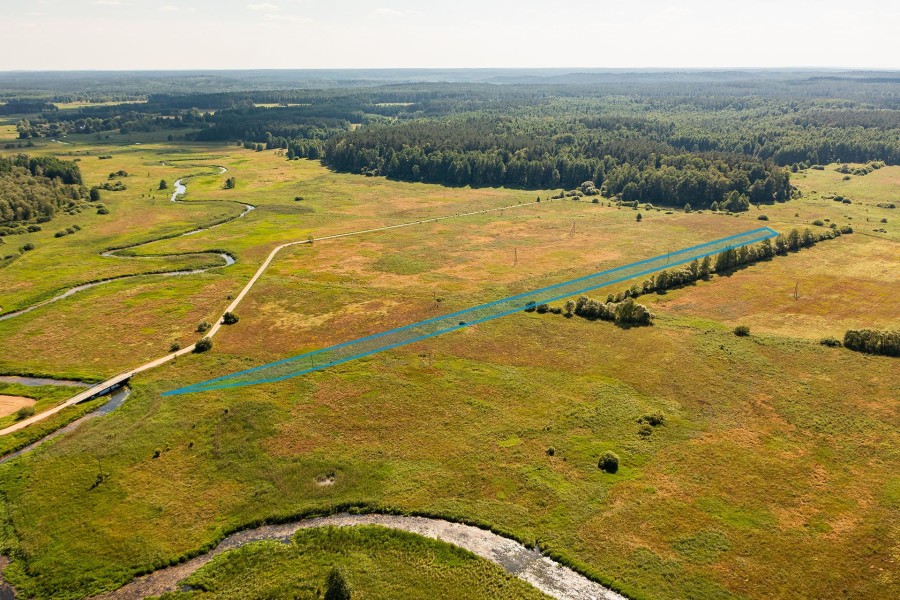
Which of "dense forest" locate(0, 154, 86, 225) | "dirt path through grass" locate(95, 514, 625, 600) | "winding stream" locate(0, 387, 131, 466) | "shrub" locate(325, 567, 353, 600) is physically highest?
"dense forest" locate(0, 154, 86, 225)

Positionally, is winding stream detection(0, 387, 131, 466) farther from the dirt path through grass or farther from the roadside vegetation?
the dirt path through grass

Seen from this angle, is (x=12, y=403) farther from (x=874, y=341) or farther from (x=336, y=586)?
(x=874, y=341)

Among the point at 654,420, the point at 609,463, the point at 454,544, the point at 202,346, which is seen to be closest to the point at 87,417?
the point at 202,346

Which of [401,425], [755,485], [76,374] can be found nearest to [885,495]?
[755,485]

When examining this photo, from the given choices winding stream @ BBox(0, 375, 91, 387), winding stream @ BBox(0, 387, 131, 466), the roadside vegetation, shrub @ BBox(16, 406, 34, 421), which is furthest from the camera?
winding stream @ BBox(0, 375, 91, 387)

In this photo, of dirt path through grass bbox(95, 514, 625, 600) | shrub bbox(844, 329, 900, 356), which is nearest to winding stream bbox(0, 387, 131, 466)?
dirt path through grass bbox(95, 514, 625, 600)

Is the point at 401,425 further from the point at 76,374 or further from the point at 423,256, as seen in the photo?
the point at 423,256
